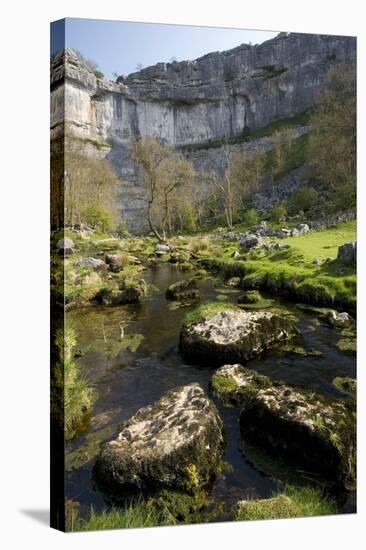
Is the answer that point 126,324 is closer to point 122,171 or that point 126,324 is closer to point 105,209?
point 105,209

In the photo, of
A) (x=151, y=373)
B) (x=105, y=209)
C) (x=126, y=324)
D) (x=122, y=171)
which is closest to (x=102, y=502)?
(x=151, y=373)

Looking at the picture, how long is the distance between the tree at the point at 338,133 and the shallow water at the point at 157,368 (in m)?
2.34

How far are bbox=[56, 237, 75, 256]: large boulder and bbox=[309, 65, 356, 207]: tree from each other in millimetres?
4605

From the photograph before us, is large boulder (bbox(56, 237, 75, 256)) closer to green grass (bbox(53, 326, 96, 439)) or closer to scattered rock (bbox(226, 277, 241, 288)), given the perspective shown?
green grass (bbox(53, 326, 96, 439))

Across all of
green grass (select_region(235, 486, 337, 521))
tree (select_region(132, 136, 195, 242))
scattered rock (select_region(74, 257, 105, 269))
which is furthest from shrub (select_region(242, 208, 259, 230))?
green grass (select_region(235, 486, 337, 521))

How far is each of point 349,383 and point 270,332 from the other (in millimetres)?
1519

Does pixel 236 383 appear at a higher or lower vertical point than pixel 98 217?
lower

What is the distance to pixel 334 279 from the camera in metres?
9.62

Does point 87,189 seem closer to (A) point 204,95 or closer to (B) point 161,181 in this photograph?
(B) point 161,181

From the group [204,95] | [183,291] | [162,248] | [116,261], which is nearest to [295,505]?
[183,291]

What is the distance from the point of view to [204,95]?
9117 mm

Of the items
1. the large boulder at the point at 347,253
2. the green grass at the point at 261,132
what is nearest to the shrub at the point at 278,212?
the large boulder at the point at 347,253

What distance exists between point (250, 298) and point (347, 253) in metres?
1.84

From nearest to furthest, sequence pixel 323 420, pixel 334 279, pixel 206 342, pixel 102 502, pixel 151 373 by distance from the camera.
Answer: pixel 102 502 → pixel 323 420 → pixel 151 373 → pixel 206 342 → pixel 334 279
